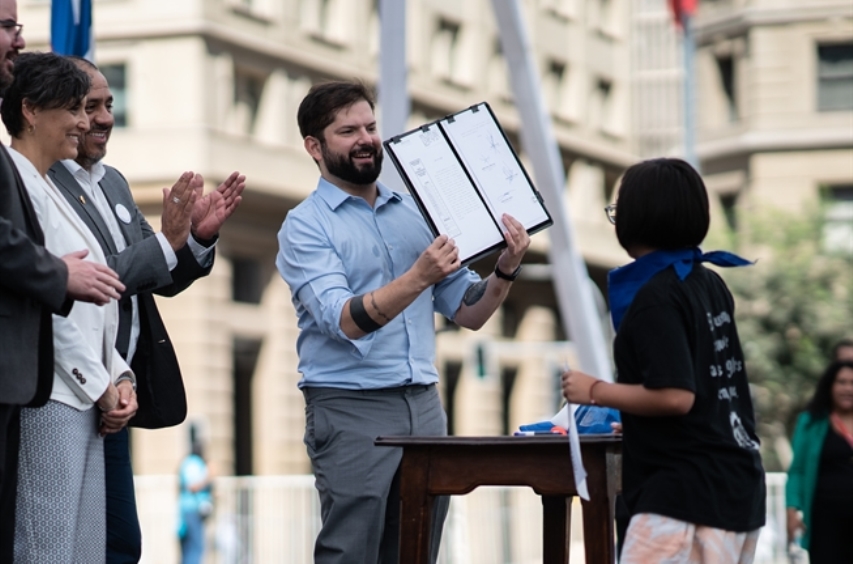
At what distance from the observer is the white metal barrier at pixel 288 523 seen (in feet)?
68.2

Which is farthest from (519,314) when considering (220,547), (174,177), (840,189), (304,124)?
(304,124)

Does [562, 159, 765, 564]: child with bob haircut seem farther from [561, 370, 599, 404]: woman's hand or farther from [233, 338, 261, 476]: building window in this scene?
[233, 338, 261, 476]: building window

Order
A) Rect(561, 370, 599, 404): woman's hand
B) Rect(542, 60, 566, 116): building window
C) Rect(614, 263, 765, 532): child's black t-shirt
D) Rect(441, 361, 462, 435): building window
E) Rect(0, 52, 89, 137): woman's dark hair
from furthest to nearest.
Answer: Rect(542, 60, 566, 116): building window
Rect(441, 361, 462, 435): building window
Rect(0, 52, 89, 137): woman's dark hair
Rect(561, 370, 599, 404): woman's hand
Rect(614, 263, 765, 532): child's black t-shirt

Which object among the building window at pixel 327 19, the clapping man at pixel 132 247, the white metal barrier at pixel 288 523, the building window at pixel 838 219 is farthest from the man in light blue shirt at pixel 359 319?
the building window at pixel 327 19

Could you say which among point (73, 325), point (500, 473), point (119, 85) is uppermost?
point (119, 85)

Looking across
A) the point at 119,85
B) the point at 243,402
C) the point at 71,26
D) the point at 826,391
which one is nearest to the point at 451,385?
the point at 243,402

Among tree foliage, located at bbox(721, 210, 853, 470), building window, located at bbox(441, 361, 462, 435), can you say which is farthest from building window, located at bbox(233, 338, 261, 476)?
tree foliage, located at bbox(721, 210, 853, 470)

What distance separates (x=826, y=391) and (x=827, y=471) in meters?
0.48

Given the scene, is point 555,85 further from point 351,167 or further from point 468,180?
point 468,180

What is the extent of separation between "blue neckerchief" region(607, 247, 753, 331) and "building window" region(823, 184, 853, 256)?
29.5 meters

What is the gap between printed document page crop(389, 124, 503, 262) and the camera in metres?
5.92

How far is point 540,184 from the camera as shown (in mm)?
12562

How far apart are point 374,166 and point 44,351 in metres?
1.70

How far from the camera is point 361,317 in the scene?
586 centimetres
